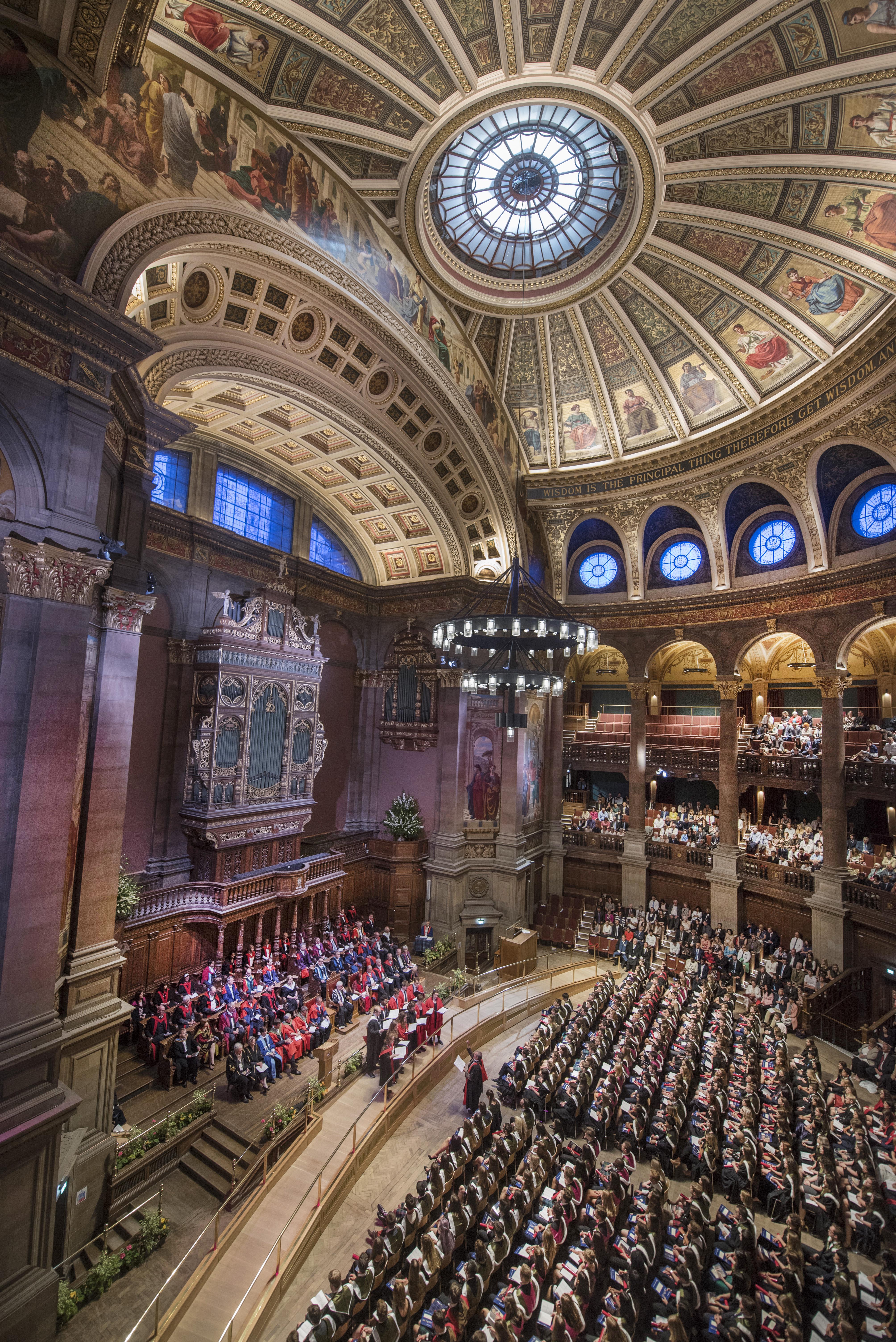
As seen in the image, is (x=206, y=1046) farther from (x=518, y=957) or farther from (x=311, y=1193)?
(x=518, y=957)

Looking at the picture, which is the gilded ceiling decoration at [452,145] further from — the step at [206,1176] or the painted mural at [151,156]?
the step at [206,1176]

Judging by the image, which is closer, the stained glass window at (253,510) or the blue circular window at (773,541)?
the stained glass window at (253,510)

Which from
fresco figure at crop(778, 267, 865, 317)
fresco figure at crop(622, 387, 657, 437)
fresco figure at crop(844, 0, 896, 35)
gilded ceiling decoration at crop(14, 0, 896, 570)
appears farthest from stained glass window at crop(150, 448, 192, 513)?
fresco figure at crop(778, 267, 865, 317)

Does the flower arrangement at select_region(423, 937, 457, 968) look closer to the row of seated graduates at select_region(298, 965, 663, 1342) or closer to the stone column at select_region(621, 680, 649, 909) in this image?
the stone column at select_region(621, 680, 649, 909)

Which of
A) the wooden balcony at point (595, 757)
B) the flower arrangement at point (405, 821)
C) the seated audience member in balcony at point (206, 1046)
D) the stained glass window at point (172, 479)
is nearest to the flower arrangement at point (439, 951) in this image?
the flower arrangement at point (405, 821)

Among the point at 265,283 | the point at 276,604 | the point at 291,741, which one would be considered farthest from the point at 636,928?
the point at 265,283

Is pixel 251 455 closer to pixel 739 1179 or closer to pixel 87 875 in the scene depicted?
pixel 87 875

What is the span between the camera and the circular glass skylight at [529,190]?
13469 millimetres

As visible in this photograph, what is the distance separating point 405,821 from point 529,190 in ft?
60.8

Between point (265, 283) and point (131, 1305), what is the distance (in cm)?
1740

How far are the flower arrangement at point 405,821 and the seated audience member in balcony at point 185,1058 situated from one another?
9375mm

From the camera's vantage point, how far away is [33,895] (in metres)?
7.34

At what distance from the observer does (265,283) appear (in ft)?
41.8

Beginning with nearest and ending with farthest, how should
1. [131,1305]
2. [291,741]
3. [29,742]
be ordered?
[29,742] < [131,1305] < [291,741]
